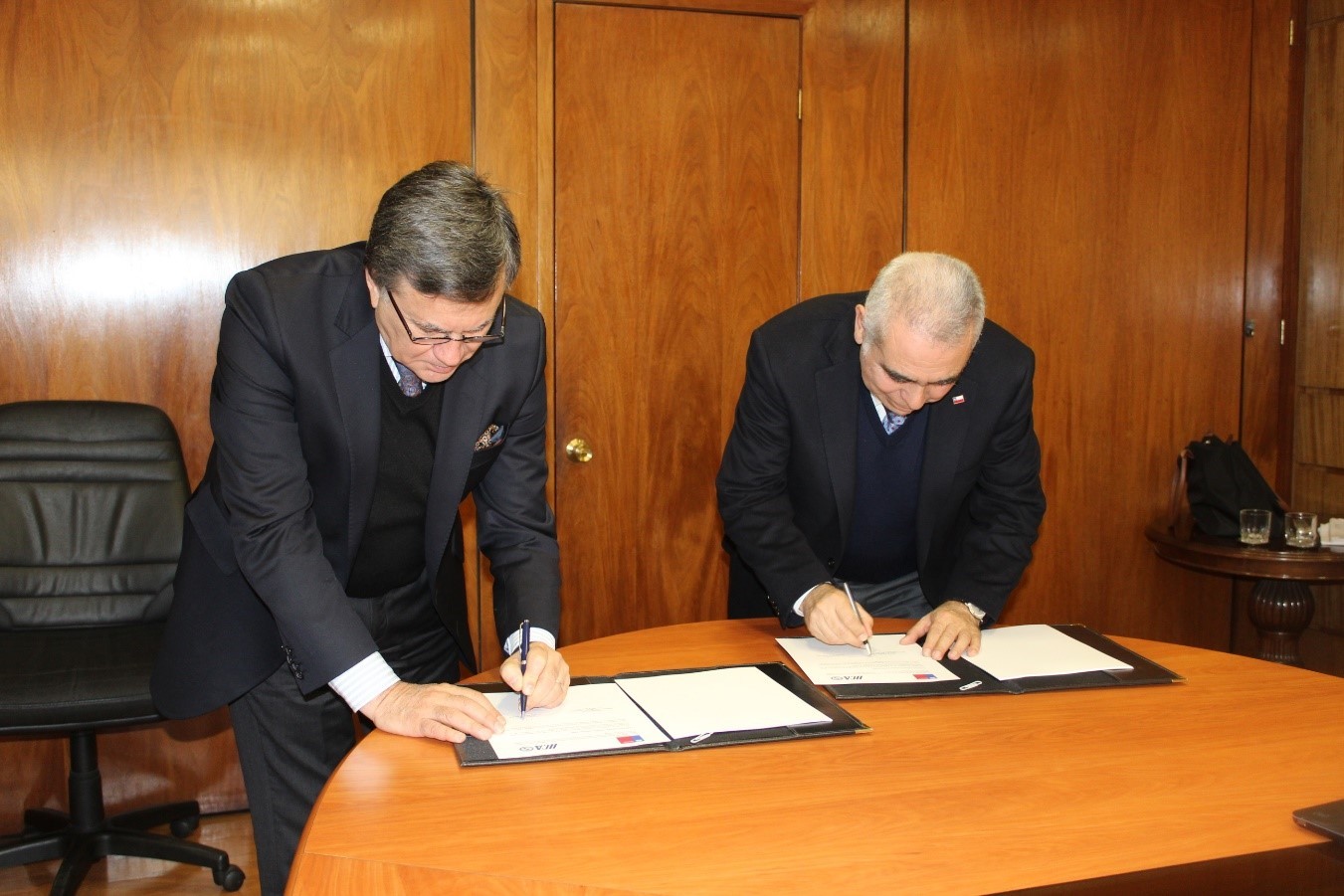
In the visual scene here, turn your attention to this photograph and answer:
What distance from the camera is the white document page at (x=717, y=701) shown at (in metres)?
1.71

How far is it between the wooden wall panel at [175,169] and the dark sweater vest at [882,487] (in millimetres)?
1649

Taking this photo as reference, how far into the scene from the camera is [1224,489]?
12.5 ft

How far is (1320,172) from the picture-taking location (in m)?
4.17

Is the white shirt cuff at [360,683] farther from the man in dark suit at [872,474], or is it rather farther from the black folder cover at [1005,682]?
the man in dark suit at [872,474]

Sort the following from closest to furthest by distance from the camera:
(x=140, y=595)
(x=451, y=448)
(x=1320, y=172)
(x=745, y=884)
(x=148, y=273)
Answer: (x=745, y=884) → (x=451, y=448) → (x=140, y=595) → (x=148, y=273) → (x=1320, y=172)

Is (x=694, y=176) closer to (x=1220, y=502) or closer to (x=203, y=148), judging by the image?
(x=203, y=148)

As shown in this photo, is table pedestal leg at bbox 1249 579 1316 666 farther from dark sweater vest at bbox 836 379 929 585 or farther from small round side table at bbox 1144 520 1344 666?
dark sweater vest at bbox 836 379 929 585

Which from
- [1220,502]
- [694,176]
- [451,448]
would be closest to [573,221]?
[694,176]

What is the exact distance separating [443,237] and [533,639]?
0.70 metres

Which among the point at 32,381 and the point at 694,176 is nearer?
the point at 32,381

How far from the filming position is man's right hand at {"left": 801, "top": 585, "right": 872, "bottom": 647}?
210 cm

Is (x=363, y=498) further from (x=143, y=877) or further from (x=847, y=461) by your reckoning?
(x=143, y=877)

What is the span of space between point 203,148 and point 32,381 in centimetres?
Result: 81

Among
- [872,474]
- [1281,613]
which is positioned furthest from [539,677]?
[1281,613]
